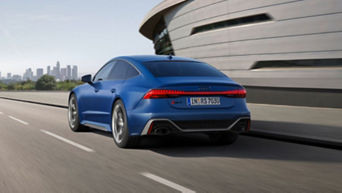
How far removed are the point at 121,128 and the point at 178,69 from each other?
4.29 feet

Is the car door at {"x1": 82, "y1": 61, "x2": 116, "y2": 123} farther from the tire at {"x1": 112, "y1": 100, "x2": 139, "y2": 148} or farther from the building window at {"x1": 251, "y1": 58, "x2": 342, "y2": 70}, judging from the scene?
the building window at {"x1": 251, "y1": 58, "x2": 342, "y2": 70}

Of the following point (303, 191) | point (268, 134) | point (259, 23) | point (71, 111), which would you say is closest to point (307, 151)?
point (268, 134)

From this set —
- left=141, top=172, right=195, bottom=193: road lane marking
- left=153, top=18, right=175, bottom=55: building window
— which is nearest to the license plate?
left=141, top=172, right=195, bottom=193: road lane marking

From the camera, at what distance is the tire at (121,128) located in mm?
6688

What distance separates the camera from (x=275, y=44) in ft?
79.1

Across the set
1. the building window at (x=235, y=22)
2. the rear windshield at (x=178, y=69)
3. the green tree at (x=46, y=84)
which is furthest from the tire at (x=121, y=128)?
the green tree at (x=46, y=84)

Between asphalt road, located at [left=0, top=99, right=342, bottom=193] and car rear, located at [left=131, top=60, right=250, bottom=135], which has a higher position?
car rear, located at [left=131, top=60, right=250, bottom=135]

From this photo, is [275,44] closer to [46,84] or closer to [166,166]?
[166,166]

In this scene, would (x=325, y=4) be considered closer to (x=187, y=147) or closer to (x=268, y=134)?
(x=268, y=134)

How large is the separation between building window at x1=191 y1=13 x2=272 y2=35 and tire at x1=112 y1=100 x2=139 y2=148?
18.9 m

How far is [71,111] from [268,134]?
4.27m

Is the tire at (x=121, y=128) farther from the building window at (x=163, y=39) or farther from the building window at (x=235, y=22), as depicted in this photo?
the building window at (x=163, y=39)

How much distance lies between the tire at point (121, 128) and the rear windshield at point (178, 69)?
0.75 meters

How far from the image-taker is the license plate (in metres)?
6.34
